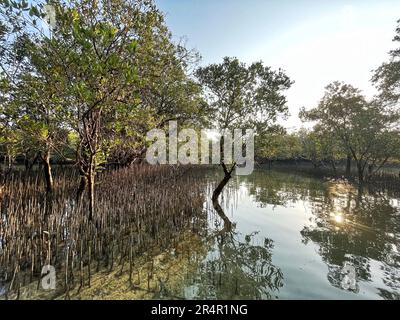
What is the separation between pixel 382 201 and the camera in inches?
504

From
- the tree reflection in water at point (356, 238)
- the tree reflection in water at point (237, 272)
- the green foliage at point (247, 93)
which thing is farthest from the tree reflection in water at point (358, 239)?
the green foliage at point (247, 93)

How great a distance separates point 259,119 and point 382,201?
30.0 feet

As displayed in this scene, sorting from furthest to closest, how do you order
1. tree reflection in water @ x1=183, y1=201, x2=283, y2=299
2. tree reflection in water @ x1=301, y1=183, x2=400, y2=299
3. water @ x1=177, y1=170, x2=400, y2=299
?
tree reflection in water @ x1=301, y1=183, x2=400, y2=299 < water @ x1=177, y1=170, x2=400, y2=299 < tree reflection in water @ x1=183, y1=201, x2=283, y2=299

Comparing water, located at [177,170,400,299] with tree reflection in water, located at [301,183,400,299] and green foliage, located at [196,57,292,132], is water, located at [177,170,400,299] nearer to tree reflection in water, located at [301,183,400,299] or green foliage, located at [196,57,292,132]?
tree reflection in water, located at [301,183,400,299]

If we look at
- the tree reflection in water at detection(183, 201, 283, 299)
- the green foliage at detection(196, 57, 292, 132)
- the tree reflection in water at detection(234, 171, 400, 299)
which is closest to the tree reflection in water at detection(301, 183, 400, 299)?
the tree reflection in water at detection(234, 171, 400, 299)

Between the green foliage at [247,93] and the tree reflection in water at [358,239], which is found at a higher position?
the green foliage at [247,93]

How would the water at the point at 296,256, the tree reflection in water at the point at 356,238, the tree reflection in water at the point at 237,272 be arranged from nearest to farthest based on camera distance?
the tree reflection in water at the point at 237,272
the water at the point at 296,256
the tree reflection in water at the point at 356,238

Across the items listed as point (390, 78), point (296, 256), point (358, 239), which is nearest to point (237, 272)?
point (296, 256)

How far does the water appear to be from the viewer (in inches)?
162

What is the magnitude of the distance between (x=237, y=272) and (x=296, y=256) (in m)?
1.78

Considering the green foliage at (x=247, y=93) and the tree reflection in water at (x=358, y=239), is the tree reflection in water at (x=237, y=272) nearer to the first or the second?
the tree reflection in water at (x=358, y=239)

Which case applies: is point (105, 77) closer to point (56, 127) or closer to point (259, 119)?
point (56, 127)

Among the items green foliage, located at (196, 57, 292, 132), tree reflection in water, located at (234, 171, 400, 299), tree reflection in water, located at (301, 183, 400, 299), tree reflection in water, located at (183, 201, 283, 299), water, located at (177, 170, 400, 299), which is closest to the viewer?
tree reflection in water, located at (183, 201, 283, 299)

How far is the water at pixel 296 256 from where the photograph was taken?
4.11 meters
